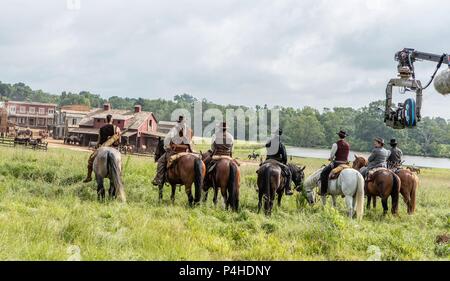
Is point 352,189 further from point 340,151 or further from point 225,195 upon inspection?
point 225,195

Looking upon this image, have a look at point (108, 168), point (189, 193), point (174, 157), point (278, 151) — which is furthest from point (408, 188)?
point (108, 168)

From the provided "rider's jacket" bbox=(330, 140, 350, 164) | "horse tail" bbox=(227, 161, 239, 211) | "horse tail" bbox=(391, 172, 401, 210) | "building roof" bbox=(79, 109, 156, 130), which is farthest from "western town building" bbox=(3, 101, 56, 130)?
"horse tail" bbox=(391, 172, 401, 210)

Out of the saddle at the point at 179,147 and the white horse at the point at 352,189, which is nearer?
the white horse at the point at 352,189

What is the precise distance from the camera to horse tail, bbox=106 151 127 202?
1132 centimetres

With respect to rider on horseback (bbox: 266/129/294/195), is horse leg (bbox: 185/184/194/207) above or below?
below

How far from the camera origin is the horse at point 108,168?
11435mm

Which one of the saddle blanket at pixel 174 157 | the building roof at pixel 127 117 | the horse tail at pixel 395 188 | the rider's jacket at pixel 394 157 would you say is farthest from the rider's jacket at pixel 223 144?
the building roof at pixel 127 117

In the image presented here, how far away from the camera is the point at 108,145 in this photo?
12.2 m

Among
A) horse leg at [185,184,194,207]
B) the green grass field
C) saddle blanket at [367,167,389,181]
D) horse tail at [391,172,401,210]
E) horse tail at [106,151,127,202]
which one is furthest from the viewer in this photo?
saddle blanket at [367,167,389,181]

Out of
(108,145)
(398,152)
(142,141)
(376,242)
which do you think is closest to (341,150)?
(398,152)

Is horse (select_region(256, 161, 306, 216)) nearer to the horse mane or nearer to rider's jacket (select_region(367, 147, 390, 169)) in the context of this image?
the horse mane

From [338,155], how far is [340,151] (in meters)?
0.13

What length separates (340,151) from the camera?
12.4 metres

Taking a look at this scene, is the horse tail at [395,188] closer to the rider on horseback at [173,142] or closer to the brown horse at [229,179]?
the brown horse at [229,179]
